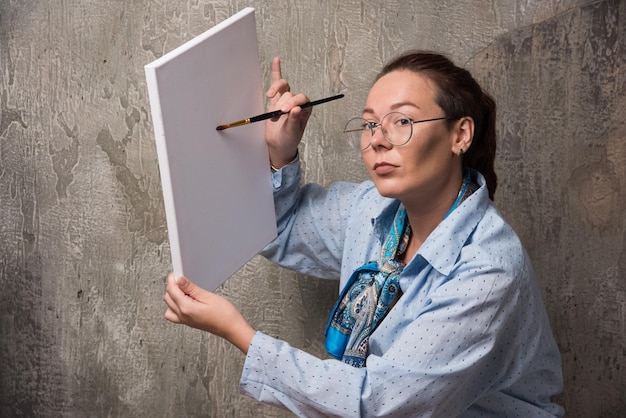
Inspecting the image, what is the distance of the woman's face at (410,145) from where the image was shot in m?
1.65

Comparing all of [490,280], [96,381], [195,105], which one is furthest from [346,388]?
[96,381]

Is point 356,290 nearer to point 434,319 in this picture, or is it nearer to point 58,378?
point 434,319

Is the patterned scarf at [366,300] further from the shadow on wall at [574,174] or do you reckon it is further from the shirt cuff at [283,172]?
the shadow on wall at [574,174]

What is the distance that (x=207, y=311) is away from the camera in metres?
1.56

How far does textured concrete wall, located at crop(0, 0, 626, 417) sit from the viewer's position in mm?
2107

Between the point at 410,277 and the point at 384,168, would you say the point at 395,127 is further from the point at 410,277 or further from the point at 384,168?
the point at 410,277

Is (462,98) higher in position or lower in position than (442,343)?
higher

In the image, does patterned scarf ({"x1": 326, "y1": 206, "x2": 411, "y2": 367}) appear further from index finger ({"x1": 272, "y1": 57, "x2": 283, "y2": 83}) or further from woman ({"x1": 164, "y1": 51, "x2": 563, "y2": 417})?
index finger ({"x1": 272, "y1": 57, "x2": 283, "y2": 83})

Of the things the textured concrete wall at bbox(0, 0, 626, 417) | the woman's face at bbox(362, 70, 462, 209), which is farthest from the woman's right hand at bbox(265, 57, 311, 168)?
the textured concrete wall at bbox(0, 0, 626, 417)

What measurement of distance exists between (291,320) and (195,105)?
959 mm

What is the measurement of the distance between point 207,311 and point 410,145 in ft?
1.68

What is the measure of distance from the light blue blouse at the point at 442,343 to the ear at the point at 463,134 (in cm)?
9

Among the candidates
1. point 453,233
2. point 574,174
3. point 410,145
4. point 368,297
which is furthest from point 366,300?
point 574,174

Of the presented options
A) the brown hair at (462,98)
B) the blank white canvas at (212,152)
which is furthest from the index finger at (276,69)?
the brown hair at (462,98)
